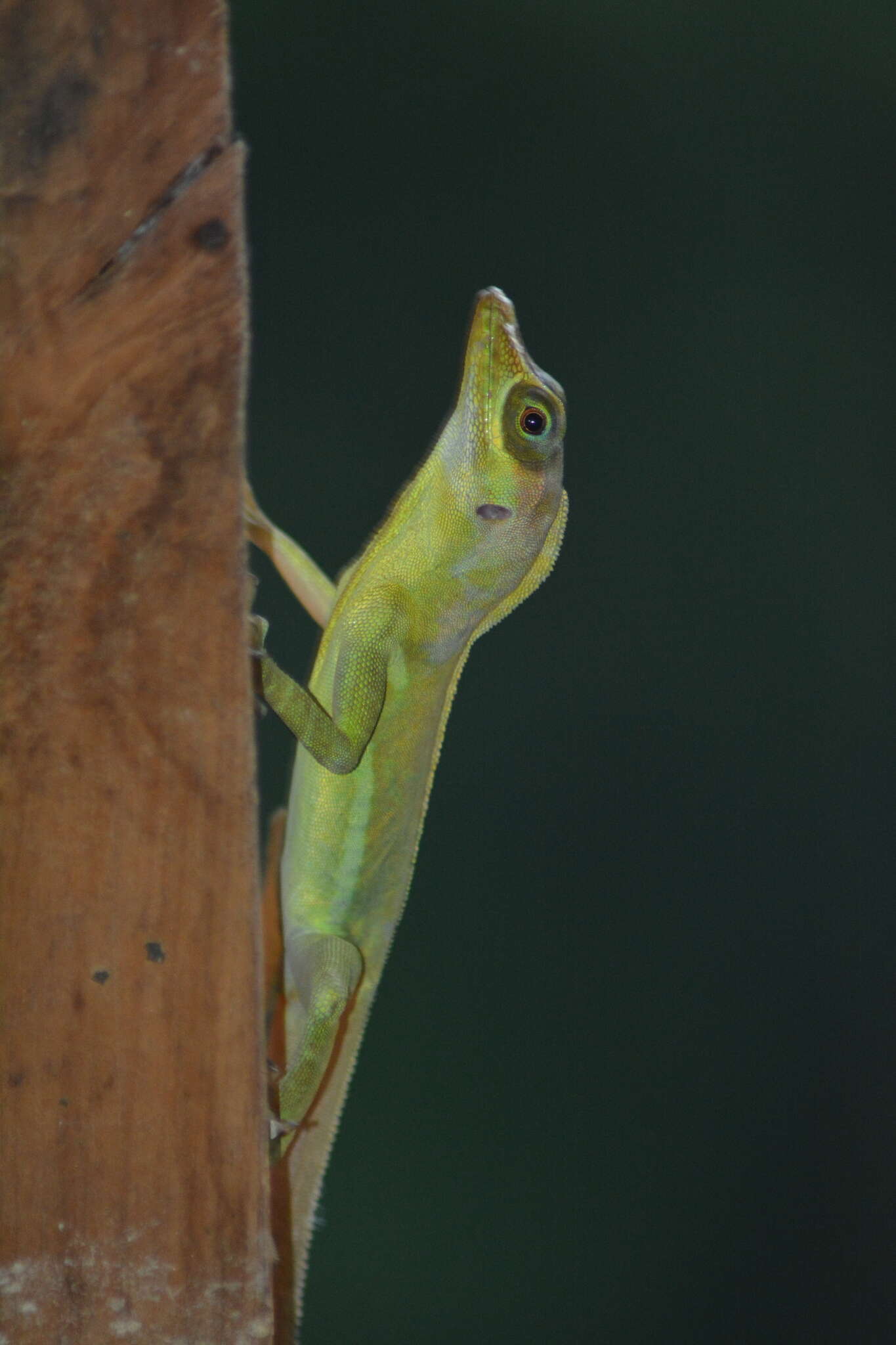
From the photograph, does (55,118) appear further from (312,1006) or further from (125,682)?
(312,1006)

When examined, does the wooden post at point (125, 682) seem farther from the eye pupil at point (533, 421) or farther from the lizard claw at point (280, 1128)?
the eye pupil at point (533, 421)

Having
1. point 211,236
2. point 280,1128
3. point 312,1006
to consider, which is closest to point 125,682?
point 211,236

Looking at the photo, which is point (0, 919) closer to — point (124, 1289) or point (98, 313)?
point (124, 1289)

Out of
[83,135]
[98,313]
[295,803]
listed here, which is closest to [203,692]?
[98,313]

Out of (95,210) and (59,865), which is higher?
(95,210)

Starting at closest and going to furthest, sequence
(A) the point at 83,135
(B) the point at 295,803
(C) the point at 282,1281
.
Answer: (A) the point at 83,135
(C) the point at 282,1281
(B) the point at 295,803

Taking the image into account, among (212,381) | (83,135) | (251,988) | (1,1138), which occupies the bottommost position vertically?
(1,1138)
